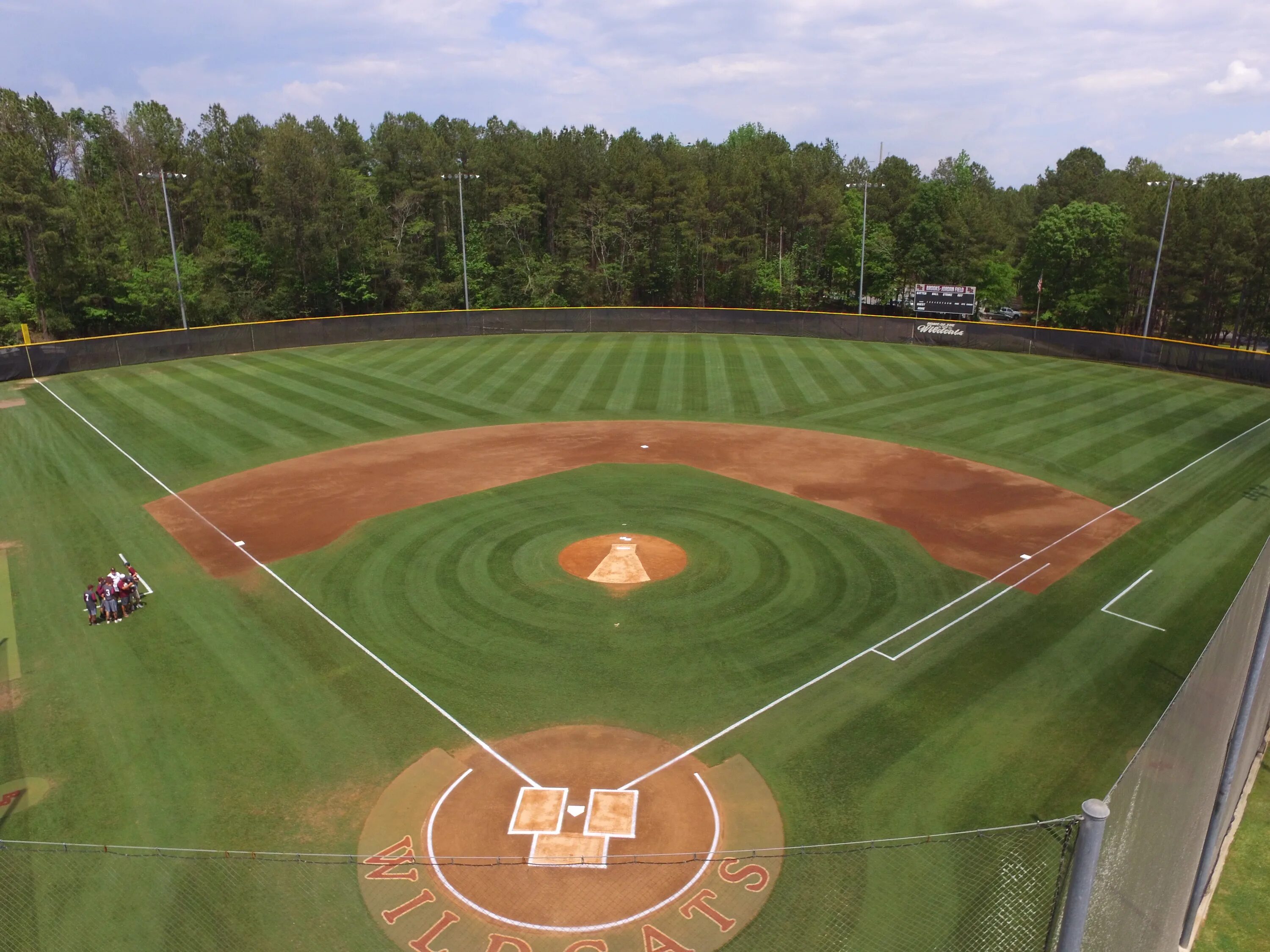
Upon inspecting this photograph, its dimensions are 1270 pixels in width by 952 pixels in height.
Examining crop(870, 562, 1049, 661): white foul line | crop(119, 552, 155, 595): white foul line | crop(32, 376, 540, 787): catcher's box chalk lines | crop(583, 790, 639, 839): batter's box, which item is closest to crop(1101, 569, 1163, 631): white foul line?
crop(870, 562, 1049, 661): white foul line

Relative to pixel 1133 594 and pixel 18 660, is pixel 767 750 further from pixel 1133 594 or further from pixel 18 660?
pixel 18 660

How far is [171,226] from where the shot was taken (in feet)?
156

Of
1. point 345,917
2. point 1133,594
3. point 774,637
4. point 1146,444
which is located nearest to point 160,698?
point 345,917

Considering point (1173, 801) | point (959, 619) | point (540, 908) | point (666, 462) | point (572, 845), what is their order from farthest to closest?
point (666, 462), point (959, 619), point (572, 845), point (540, 908), point (1173, 801)

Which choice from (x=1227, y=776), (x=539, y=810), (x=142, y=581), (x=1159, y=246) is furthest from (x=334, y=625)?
(x=1159, y=246)

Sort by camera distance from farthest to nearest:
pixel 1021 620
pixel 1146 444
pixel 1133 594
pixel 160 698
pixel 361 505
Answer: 1. pixel 1146 444
2. pixel 361 505
3. pixel 1133 594
4. pixel 1021 620
5. pixel 160 698

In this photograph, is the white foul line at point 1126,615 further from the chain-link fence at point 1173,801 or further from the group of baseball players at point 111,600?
the group of baseball players at point 111,600

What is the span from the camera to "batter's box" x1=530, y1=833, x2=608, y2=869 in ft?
37.6

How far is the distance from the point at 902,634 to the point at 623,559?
7.39 m

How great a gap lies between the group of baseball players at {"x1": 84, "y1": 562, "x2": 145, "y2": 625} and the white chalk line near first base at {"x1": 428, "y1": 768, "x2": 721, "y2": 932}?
36.7 ft

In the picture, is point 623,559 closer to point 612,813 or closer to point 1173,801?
point 612,813

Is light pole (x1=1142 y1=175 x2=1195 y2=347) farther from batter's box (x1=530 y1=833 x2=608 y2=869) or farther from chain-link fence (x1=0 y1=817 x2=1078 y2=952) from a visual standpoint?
batter's box (x1=530 y1=833 x2=608 y2=869)

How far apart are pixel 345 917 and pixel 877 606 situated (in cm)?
1310

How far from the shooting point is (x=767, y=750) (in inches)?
552
